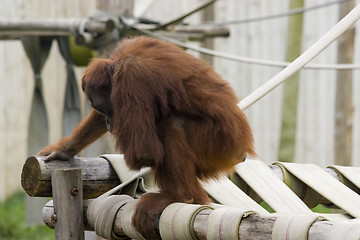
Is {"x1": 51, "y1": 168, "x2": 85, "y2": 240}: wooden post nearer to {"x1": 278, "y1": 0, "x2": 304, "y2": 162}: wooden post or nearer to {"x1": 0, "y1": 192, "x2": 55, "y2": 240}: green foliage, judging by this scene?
{"x1": 278, "y1": 0, "x2": 304, "y2": 162}: wooden post

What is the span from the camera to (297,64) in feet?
7.68

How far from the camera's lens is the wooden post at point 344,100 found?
4.59 metres

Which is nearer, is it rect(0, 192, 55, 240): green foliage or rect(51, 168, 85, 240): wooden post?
rect(51, 168, 85, 240): wooden post

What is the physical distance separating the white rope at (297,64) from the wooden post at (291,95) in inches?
85.4

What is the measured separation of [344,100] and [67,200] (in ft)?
9.83

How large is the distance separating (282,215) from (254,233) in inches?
4.2

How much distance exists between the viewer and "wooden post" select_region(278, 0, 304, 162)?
4609mm

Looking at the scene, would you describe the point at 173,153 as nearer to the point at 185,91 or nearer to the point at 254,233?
the point at 185,91

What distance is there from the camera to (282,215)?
5.16 feet

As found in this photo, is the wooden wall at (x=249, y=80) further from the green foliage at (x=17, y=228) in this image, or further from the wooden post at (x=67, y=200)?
the wooden post at (x=67, y=200)

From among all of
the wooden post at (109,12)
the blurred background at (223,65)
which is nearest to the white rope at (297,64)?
the blurred background at (223,65)

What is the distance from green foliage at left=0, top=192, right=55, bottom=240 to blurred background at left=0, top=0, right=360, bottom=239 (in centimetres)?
6

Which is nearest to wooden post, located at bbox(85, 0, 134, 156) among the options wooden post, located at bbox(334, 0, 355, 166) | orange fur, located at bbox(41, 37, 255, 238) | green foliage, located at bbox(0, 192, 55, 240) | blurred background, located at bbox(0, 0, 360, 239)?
blurred background, located at bbox(0, 0, 360, 239)

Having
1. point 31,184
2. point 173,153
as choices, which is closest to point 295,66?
point 173,153
